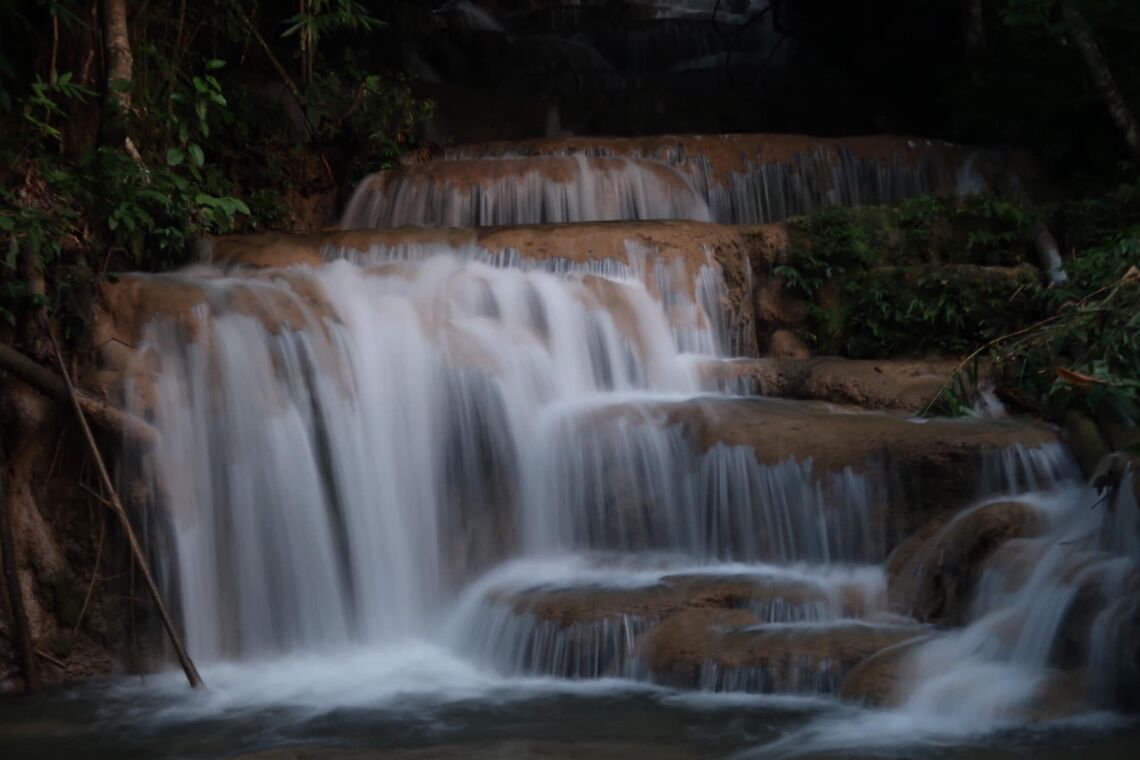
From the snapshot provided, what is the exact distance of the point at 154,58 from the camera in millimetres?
8664

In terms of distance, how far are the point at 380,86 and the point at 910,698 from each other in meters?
7.70

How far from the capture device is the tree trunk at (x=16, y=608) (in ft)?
19.6

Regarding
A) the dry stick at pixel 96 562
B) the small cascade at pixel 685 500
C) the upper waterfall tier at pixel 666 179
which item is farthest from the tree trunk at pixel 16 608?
the upper waterfall tier at pixel 666 179

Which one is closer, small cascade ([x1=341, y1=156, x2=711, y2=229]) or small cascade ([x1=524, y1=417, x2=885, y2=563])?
small cascade ([x1=524, y1=417, x2=885, y2=563])

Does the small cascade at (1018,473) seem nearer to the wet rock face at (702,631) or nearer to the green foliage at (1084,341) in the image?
the green foliage at (1084,341)

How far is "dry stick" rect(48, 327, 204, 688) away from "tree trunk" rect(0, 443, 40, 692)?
17.4 inches

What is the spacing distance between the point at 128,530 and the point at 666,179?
5605 millimetres

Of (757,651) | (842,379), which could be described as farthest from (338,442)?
(842,379)

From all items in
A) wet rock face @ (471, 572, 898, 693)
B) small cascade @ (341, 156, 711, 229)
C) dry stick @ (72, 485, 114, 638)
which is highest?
small cascade @ (341, 156, 711, 229)

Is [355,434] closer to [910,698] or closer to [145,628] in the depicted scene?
[145,628]

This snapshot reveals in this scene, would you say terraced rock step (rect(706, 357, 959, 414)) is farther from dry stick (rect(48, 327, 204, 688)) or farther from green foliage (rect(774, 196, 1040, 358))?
dry stick (rect(48, 327, 204, 688))

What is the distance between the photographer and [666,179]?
1035 cm

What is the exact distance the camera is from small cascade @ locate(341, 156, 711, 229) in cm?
1009

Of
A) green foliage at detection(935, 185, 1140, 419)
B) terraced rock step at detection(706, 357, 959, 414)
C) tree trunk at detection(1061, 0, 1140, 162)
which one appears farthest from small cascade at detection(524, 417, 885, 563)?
tree trunk at detection(1061, 0, 1140, 162)
